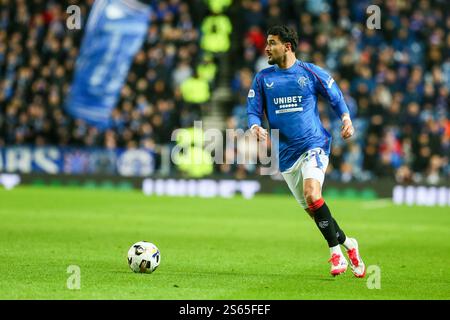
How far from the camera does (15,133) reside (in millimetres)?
27109

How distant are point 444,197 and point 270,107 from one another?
45.0 feet

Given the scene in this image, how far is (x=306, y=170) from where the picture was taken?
9977mm

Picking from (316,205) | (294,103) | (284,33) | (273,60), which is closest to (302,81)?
(294,103)

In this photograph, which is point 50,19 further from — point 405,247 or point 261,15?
point 405,247

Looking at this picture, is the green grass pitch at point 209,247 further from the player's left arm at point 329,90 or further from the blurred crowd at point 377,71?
the blurred crowd at point 377,71

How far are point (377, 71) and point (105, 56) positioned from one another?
7249 millimetres

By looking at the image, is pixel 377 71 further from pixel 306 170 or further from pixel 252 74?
pixel 306 170

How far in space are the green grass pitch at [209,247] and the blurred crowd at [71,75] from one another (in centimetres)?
382

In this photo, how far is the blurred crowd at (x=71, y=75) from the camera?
86.7 feet

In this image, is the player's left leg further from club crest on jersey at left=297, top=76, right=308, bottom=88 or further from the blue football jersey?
club crest on jersey at left=297, top=76, right=308, bottom=88

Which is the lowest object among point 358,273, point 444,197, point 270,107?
point 444,197

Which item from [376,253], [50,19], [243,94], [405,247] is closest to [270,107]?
A: [376,253]

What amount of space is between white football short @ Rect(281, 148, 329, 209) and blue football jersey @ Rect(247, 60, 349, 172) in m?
0.06

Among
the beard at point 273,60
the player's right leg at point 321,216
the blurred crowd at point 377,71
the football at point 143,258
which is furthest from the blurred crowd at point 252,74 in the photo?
the football at point 143,258
